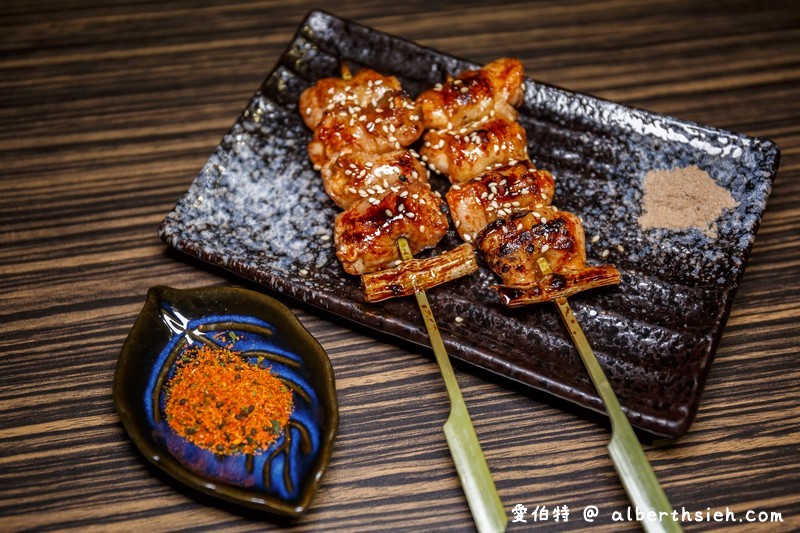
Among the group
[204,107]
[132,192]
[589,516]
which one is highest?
[204,107]

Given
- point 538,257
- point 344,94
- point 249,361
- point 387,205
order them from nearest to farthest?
point 249,361 < point 538,257 < point 387,205 < point 344,94

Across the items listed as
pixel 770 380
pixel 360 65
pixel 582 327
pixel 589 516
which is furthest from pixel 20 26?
pixel 770 380

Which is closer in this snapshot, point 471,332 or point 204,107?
point 471,332

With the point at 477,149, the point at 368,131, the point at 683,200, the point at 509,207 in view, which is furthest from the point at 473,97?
the point at 683,200

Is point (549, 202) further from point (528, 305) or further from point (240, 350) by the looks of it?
point (240, 350)

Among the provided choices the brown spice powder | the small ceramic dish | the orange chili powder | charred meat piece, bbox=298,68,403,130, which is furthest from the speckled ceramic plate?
the orange chili powder

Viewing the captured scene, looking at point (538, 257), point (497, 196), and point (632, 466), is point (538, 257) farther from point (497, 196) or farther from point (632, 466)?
point (632, 466)
